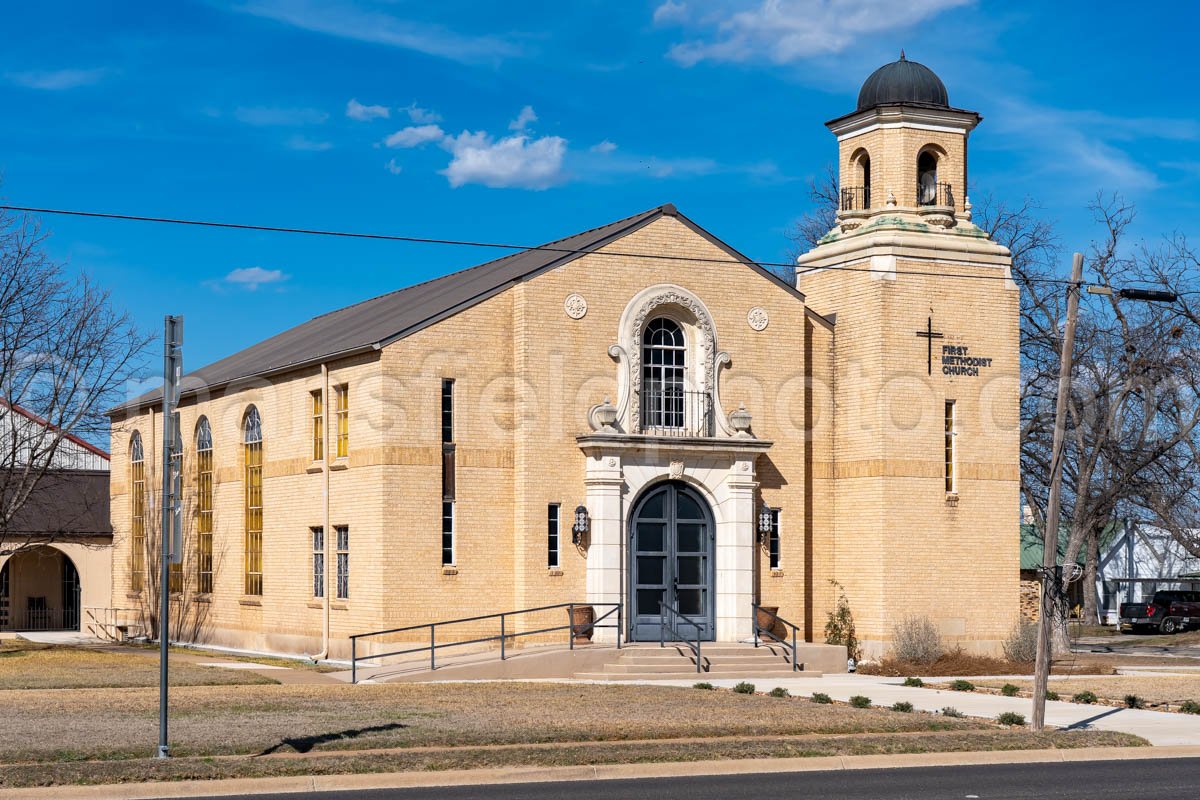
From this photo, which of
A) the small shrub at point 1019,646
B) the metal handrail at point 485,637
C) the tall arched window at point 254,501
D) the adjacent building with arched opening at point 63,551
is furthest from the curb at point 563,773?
the adjacent building with arched opening at point 63,551

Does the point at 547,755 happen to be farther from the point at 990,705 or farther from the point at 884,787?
the point at 990,705

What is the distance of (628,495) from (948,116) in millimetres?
10422

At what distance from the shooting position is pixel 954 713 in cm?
2147

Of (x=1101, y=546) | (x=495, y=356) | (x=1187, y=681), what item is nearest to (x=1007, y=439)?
(x=1187, y=681)

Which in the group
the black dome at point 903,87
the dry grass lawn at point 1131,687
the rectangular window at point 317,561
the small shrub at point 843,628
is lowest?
the dry grass lawn at point 1131,687

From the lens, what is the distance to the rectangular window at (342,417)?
3083 cm

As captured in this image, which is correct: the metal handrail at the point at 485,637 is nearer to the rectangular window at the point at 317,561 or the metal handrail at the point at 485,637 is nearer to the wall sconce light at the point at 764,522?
the rectangular window at the point at 317,561

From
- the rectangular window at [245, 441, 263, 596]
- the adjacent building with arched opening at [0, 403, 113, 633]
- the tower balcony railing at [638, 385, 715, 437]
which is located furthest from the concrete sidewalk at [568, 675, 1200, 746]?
the adjacent building with arched opening at [0, 403, 113, 633]

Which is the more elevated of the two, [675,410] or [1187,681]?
[675,410]

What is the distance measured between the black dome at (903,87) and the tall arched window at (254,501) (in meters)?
14.7

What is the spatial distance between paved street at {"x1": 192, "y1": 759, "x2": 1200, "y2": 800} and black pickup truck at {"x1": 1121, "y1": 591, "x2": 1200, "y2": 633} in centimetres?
3860

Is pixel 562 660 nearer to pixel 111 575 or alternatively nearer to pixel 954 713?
pixel 954 713

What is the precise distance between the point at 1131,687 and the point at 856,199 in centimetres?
1177

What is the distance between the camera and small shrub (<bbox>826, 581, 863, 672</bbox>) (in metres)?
31.7
